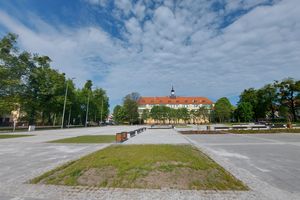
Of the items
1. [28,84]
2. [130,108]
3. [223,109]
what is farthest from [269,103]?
[28,84]

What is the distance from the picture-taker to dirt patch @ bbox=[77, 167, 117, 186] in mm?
5470

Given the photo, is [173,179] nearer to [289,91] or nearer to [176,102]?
[289,91]

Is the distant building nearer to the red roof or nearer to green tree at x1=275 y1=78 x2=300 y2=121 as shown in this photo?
the red roof

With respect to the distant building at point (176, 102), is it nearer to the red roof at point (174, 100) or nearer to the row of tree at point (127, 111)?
the red roof at point (174, 100)

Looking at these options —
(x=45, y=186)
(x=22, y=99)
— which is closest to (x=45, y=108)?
(x=22, y=99)

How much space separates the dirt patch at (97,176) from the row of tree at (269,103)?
61.9 metres

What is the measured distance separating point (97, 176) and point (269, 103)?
77.4 m

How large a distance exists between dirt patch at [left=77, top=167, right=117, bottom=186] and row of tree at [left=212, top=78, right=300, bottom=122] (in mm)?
61869

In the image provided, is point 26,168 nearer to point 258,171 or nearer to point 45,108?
point 258,171

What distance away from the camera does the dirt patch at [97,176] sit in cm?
547

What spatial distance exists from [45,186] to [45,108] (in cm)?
4308

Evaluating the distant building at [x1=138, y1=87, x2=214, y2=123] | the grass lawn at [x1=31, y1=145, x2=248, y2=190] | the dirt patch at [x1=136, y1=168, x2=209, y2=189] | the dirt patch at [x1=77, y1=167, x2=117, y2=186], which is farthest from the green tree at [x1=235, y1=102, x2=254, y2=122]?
the dirt patch at [x1=77, y1=167, x2=117, y2=186]

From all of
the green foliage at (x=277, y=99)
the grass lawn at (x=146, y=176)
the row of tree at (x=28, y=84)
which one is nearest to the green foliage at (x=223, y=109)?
the green foliage at (x=277, y=99)

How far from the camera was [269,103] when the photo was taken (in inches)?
2712
